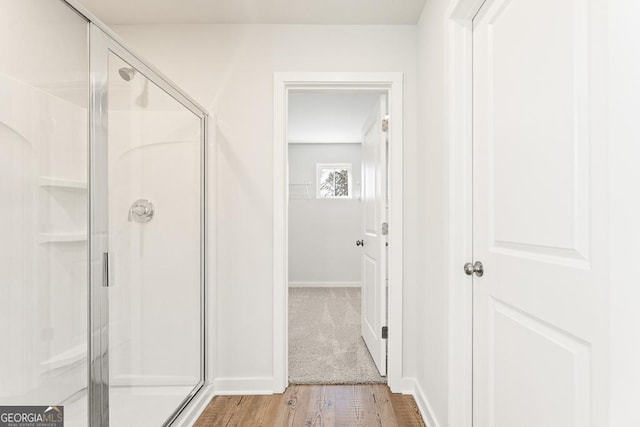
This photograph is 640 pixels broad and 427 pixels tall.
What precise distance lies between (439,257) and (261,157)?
1.27 metres

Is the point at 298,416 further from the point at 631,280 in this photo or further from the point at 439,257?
the point at 631,280

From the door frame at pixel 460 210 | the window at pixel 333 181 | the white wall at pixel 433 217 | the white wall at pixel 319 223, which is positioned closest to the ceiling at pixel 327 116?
the white wall at pixel 319 223

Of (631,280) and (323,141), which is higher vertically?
(323,141)

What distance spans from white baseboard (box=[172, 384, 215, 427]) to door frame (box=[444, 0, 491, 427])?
133cm

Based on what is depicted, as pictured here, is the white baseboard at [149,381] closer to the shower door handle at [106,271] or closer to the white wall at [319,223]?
the shower door handle at [106,271]

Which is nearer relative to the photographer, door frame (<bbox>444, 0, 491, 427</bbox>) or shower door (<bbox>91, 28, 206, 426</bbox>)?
shower door (<bbox>91, 28, 206, 426</bbox>)

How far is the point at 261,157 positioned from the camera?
2434 millimetres

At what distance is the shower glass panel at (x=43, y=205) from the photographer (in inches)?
43.5

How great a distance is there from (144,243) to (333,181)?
465cm

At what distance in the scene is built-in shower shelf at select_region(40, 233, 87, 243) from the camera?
1.21 metres

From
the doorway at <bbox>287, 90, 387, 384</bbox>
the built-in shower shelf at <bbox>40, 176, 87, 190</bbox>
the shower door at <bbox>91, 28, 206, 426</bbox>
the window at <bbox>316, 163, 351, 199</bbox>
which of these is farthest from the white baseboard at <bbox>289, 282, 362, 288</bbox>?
the built-in shower shelf at <bbox>40, 176, 87, 190</bbox>

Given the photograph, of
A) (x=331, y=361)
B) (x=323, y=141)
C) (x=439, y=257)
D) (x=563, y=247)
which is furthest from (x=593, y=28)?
(x=323, y=141)

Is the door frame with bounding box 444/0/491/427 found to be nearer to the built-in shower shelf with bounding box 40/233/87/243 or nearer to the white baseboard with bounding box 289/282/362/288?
the built-in shower shelf with bounding box 40/233/87/243

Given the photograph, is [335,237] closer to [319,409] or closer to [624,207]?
[319,409]
